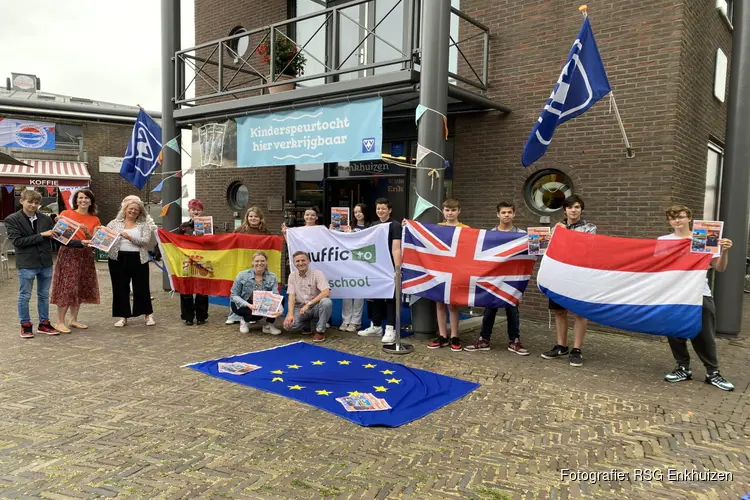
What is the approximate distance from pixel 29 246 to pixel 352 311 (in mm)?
4255

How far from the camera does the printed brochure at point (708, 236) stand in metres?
4.96

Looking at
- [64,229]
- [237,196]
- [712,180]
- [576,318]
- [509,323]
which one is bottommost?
[509,323]

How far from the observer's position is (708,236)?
16.3 feet

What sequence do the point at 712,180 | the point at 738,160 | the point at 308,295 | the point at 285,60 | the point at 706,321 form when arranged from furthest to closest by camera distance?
the point at 285,60 → the point at 712,180 → the point at 738,160 → the point at 308,295 → the point at 706,321

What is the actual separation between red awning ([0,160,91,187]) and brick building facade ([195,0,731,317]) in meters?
18.0

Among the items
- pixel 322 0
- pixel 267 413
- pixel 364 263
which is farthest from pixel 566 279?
pixel 322 0

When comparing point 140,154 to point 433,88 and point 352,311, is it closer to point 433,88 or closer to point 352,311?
point 352,311

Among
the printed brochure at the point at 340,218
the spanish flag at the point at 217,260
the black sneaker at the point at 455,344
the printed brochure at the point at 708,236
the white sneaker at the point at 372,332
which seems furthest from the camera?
the spanish flag at the point at 217,260

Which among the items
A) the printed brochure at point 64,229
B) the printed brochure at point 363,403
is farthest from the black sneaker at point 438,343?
the printed brochure at point 64,229

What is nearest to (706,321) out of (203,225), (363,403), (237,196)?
(363,403)

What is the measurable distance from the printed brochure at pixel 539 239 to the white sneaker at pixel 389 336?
208 centimetres

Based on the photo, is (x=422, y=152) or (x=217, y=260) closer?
(x=422, y=152)

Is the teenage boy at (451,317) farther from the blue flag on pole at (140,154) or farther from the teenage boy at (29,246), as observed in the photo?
the blue flag on pole at (140,154)

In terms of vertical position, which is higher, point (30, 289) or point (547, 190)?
Result: point (547, 190)
